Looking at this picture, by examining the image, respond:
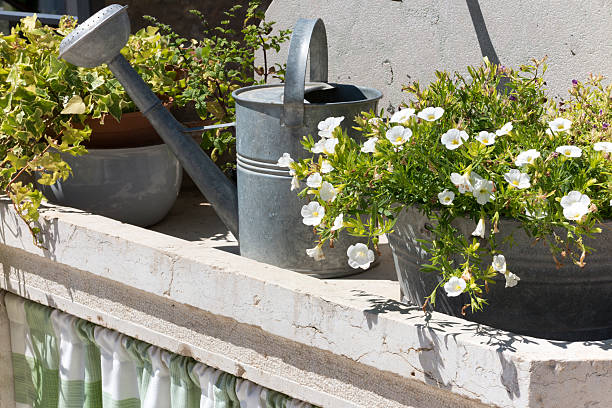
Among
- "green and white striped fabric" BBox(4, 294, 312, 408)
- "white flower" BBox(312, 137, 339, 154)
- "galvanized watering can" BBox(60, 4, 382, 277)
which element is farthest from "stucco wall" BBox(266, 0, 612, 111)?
"green and white striped fabric" BBox(4, 294, 312, 408)

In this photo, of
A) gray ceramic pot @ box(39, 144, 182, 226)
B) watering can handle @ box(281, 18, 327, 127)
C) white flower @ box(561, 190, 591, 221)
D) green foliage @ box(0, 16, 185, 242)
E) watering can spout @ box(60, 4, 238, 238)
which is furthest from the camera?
gray ceramic pot @ box(39, 144, 182, 226)

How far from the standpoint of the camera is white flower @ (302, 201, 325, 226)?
3.76 ft

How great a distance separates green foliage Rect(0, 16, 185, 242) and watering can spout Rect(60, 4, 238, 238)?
0.18 meters

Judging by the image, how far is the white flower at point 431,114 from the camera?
1119 millimetres

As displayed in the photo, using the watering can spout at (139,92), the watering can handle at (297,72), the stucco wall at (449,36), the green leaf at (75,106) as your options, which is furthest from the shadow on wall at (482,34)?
the green leaf at (75,106)

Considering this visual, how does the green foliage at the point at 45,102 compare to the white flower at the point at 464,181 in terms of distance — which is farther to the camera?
the green foliage at the point at 45,102

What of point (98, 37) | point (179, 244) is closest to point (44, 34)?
point (98, 37)

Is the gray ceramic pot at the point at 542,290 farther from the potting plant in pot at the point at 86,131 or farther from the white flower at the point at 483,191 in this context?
the potting plant in pot at the point at 86,131

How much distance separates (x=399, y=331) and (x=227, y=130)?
1.04m

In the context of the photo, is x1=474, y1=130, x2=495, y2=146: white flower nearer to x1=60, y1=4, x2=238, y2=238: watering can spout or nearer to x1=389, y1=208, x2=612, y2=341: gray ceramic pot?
x1=389, y1=208, x2=612, y2=341: gray ceramic pot

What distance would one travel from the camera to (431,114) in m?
1.13

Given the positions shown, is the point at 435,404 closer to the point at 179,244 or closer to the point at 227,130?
the point at 179,244

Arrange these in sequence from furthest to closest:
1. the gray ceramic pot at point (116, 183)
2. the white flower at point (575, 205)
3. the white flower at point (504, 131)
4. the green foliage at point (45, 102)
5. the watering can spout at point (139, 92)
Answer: the gray ceramic pot at point (116, 183), the green foliage at point (45, 102), the watering can spout at point (139, 92), the white flower at point (504, 131), the white flower at point (575, 205)

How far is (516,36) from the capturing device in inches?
70.7
